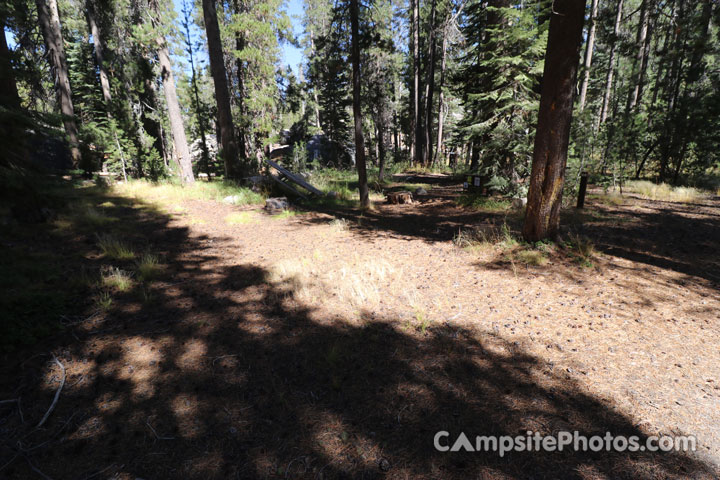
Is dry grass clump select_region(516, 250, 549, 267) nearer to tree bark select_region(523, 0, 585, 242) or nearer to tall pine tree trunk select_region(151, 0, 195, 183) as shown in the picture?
tree bark select_region(523, 0, 585, 242)

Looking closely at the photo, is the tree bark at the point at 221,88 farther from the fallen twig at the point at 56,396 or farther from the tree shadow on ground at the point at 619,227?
the fallen twig at the point at 56,396

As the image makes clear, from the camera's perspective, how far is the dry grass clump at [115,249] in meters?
5.95

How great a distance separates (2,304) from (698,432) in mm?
6767

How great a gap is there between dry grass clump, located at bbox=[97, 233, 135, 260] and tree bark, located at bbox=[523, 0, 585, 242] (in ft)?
25.9

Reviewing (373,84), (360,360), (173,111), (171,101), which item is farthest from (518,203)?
(373,84)

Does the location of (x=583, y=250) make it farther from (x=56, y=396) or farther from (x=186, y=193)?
(x=186, y=193)

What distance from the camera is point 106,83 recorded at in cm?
2070

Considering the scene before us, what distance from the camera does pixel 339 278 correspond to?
5465 millimetres

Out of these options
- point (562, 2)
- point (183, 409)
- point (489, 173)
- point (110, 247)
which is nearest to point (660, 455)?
point (183, 409)

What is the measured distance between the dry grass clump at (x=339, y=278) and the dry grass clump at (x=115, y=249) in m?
2.86

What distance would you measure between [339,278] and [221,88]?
12.3 meters

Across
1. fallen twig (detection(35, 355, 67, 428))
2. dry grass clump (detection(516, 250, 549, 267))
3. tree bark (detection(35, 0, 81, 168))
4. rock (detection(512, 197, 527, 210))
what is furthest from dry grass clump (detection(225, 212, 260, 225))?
tree bark (detection(35, 0, 81, 168))

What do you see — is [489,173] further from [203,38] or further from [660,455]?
[203,38]

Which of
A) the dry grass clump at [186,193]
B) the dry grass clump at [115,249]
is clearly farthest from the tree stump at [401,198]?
the dry grass clump at [115,249]
